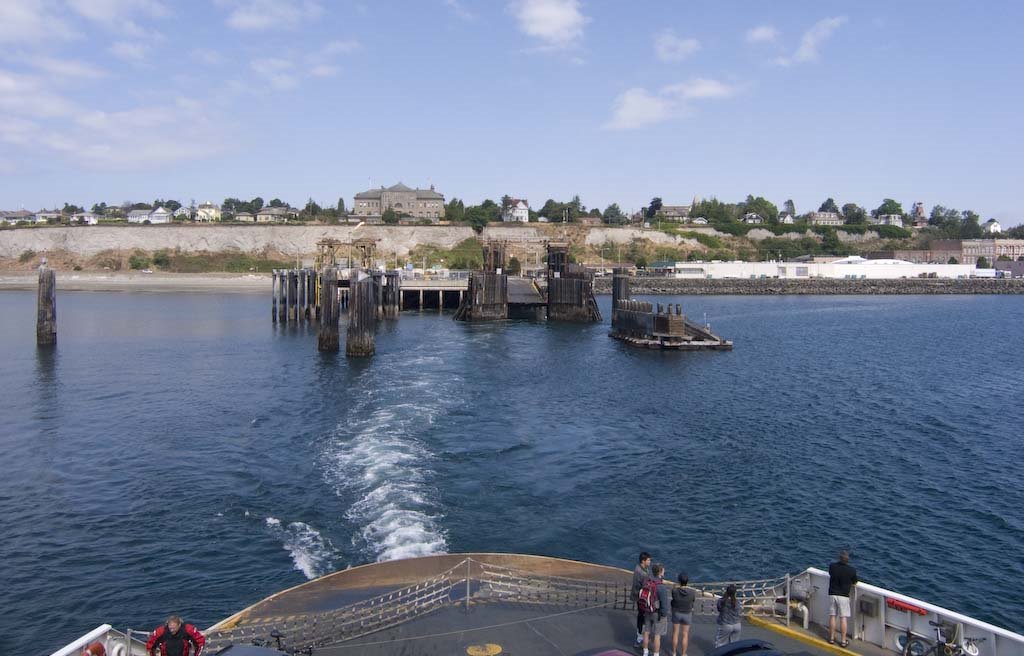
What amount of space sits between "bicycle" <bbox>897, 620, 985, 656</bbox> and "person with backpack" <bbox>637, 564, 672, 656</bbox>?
11.0ft

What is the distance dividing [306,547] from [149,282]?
134253 millimetres

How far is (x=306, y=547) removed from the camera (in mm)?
18438

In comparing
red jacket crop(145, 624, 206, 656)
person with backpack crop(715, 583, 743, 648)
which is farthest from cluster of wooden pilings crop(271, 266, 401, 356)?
person with backpack crop(715, 583, 743, 648)

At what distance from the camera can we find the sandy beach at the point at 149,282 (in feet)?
420

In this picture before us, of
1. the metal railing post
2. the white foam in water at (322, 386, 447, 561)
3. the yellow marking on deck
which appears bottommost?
the white foam in water at (322, 386, 447, 561)

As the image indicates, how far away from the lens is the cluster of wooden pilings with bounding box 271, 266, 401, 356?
49312mm

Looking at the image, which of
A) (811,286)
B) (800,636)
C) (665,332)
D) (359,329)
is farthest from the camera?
(811,286)

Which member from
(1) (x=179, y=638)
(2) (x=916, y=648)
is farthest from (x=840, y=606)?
(1) (x=179, y=638)

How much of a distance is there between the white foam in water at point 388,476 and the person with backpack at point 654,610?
820cm

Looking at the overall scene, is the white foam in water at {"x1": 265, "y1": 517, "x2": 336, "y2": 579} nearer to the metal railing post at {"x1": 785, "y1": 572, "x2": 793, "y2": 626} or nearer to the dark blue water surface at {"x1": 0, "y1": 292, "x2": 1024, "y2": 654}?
the dark blue water surface at {"x1": 0, "y1": 292, "x2": 1024, "y2": 654}

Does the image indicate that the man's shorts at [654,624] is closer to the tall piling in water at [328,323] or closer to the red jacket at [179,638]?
the red jacket at [179,638]

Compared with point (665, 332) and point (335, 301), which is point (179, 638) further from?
point (665, 332)

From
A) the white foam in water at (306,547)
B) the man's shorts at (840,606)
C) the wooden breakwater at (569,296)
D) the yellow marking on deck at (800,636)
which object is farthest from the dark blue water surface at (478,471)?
the wooden breakwater at (569,296)

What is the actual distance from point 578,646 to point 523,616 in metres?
1.19
